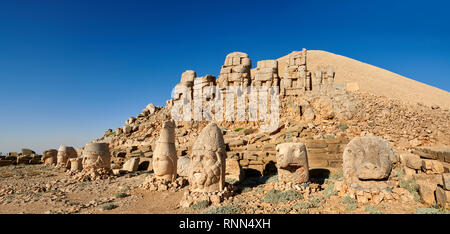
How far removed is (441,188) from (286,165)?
12.5ft

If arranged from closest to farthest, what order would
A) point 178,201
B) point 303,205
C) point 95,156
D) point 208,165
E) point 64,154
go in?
point 303,205, point 208,165, point 178,201, point 95,156, point 64,154

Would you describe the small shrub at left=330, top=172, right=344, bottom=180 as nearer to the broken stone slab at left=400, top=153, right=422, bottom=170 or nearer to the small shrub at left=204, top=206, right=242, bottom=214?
the broken stone slab at left=400, top=153, right=422, bottom=170

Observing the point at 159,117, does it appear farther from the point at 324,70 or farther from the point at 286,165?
the point at 286,165

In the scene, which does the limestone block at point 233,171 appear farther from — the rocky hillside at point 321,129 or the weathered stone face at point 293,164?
the weathered stone face at point 293,164

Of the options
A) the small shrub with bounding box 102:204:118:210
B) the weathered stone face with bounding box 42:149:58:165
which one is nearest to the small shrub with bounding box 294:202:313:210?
the small shrub with bounding box 102:204:118:210

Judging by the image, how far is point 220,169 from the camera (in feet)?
23.3

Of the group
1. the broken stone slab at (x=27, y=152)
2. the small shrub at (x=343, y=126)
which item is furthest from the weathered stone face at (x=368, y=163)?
the broken stone slab at (x=27, y=152)

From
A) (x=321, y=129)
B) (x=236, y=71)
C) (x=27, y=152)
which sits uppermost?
(x=236, y=71)

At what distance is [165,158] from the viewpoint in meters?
8.72

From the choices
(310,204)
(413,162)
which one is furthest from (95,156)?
(413,162)

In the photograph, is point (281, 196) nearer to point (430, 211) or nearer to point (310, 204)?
point (310, 204)

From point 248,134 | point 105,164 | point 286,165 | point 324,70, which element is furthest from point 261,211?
point 324,70

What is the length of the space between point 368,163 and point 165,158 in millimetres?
6523

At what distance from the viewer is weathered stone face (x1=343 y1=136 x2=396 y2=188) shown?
6.39 meters
